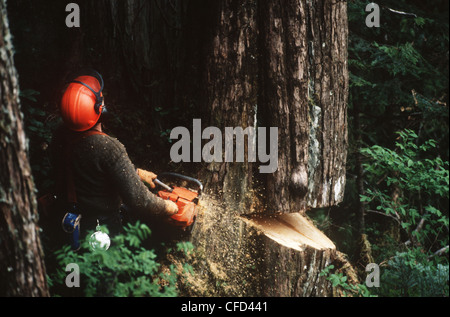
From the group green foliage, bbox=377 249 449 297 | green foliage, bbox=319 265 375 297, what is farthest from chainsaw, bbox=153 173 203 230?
green foliage, bbox=377 249 449 297

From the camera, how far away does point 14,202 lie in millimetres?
2227

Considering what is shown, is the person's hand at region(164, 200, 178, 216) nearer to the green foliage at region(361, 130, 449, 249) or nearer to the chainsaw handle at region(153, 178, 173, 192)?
the chainsaw handle at region(153, 178, 173, 192)

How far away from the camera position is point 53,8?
167 inches

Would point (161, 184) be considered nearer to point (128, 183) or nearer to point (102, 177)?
point (128, 183)

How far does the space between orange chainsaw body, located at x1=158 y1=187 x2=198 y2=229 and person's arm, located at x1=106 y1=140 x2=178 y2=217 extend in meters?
0.19

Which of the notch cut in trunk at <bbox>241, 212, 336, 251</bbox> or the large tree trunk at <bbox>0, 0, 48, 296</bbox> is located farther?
the notch cut in trunk at <bbox>241, 212, 336, 251</bbox>

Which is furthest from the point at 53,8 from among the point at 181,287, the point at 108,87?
the point at 181,287

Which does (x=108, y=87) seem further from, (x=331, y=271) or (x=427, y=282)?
(x=427, y=282)

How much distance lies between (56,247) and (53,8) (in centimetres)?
279

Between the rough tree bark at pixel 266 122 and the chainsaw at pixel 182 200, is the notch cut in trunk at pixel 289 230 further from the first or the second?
the chainsaw at pixel 182 200

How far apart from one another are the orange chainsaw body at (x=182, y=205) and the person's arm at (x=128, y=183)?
193mm

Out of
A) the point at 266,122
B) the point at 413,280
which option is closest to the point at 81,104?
the point at 266,122

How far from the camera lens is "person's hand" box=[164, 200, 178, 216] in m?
3.23

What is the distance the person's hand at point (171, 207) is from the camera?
Result: 3.23 m
